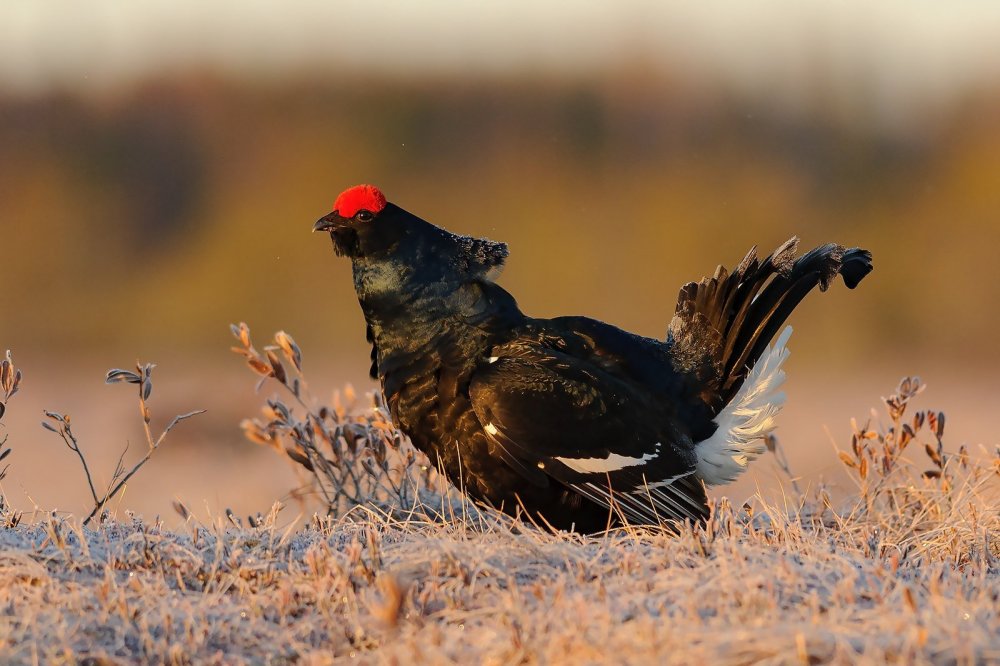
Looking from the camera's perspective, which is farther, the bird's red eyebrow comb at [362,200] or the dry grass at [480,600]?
the bird's red eyebrow comb at [362,200]

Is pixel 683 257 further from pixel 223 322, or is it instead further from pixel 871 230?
pixel 223 322

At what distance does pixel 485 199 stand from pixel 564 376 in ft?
54.1

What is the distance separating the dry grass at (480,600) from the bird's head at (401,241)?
4.20 ft

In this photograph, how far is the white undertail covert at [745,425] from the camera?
4.80 meters

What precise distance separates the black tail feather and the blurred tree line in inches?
397

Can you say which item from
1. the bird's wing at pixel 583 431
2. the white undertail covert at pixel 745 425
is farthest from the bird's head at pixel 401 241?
the white undertail covert at pixel 745 425

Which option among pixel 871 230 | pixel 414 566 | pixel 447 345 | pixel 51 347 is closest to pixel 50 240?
pixel 51 347

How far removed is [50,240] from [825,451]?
1495cm

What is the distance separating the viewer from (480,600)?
286cm

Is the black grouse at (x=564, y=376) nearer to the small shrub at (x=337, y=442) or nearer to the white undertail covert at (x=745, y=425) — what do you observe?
the white undertail covert at (x=745, y=425)

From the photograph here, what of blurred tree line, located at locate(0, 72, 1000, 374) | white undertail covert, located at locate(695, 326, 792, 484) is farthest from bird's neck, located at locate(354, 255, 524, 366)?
blurred tree line, located at locate(0, 72, 1000, 374)

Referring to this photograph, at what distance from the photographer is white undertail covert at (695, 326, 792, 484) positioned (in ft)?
15.8

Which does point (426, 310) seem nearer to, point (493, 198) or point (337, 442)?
point (337, 442)

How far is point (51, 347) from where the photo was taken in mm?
15867
